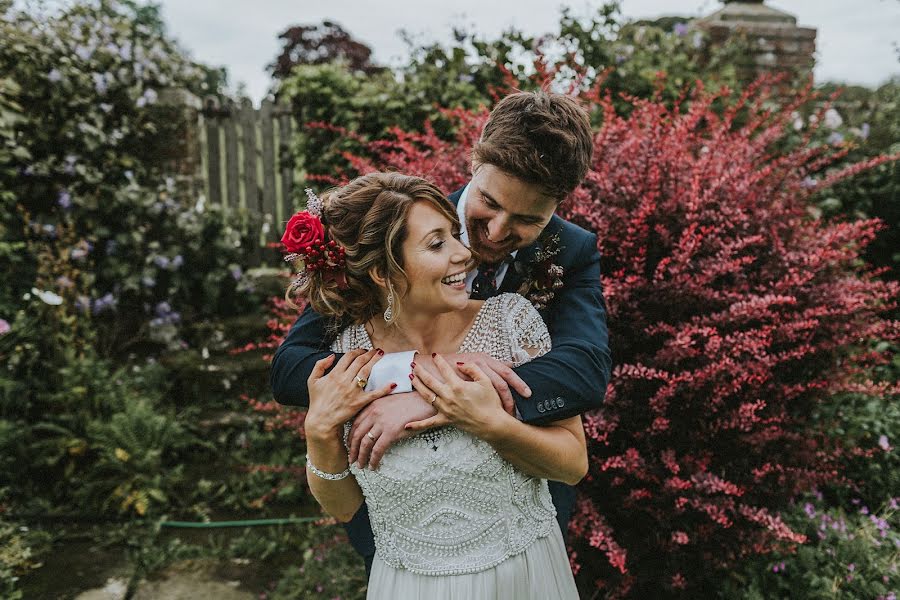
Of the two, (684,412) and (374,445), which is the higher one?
(374,445)

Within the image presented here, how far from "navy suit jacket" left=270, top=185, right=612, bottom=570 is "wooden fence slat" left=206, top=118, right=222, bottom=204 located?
4.89 metres

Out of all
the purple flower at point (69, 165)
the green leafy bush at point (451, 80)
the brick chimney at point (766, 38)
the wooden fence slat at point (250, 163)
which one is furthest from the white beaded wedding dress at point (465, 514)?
the brick chimney at point (766, 38)

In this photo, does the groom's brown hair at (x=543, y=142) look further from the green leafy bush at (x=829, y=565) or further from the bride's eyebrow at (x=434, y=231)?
the green leafy bush at (x=829, y=565)

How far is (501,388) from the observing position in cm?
158

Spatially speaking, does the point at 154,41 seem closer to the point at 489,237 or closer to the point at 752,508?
the point at 489,237

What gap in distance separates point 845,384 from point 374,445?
2.20m

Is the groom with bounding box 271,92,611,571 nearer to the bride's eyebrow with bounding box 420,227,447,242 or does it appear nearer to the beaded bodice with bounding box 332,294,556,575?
the beaded bodice with bounding box 332,294,556,575

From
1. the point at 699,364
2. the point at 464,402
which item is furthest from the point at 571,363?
the point at 699,364

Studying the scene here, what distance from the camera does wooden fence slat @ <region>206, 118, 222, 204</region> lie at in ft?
20.9

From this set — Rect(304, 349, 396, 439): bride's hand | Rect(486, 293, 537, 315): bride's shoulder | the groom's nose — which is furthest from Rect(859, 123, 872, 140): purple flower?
Rect(304, 349, 396, 439): bride's hand

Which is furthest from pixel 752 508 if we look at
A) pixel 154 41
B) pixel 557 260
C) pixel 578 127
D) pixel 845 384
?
pixel 154 41

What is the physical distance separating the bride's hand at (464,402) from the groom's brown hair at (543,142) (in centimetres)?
64

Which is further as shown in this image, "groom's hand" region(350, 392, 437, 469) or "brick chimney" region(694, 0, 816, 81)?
"brick chimney" region(694, 0, 816, 81)

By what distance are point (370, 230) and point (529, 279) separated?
577 mm
